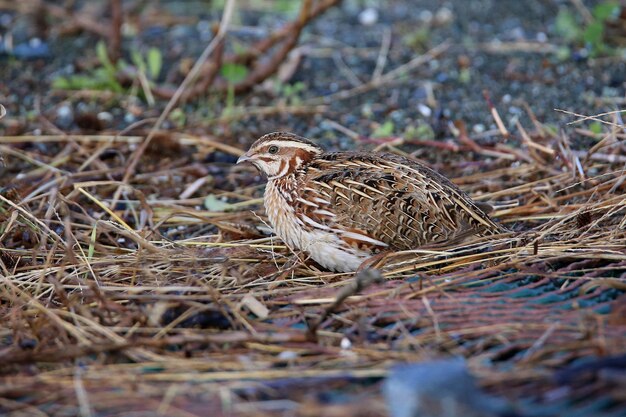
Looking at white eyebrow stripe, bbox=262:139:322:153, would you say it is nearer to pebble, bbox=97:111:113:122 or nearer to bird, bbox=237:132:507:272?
bird, bbox=237:132:507:272

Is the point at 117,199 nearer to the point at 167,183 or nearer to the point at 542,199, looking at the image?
the point at 167,183

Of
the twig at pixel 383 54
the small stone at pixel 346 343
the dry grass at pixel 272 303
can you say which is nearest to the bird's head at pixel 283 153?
the dry grass at pixel 272 303

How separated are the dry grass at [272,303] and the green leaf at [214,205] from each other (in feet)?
0.20

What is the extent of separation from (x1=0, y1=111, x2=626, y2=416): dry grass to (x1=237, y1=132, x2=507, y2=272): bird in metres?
0.11

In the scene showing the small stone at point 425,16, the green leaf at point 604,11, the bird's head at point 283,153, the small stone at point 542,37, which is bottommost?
the bird's head at point 283,153

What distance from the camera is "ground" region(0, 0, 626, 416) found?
3.29 meters

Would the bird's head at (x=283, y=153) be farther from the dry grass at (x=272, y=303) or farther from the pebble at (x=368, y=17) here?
the pebble at (x=368, y=17)

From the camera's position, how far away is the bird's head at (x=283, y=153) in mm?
4922

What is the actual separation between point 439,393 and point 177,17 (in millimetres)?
7124

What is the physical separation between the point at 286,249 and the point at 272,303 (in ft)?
3.13

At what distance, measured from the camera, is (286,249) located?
4.99m

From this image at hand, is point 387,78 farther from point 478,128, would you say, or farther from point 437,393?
point 437,393

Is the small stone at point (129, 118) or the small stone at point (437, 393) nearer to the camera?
the small stone at point (437, 393)

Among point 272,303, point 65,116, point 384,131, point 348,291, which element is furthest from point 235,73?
point 348,291
